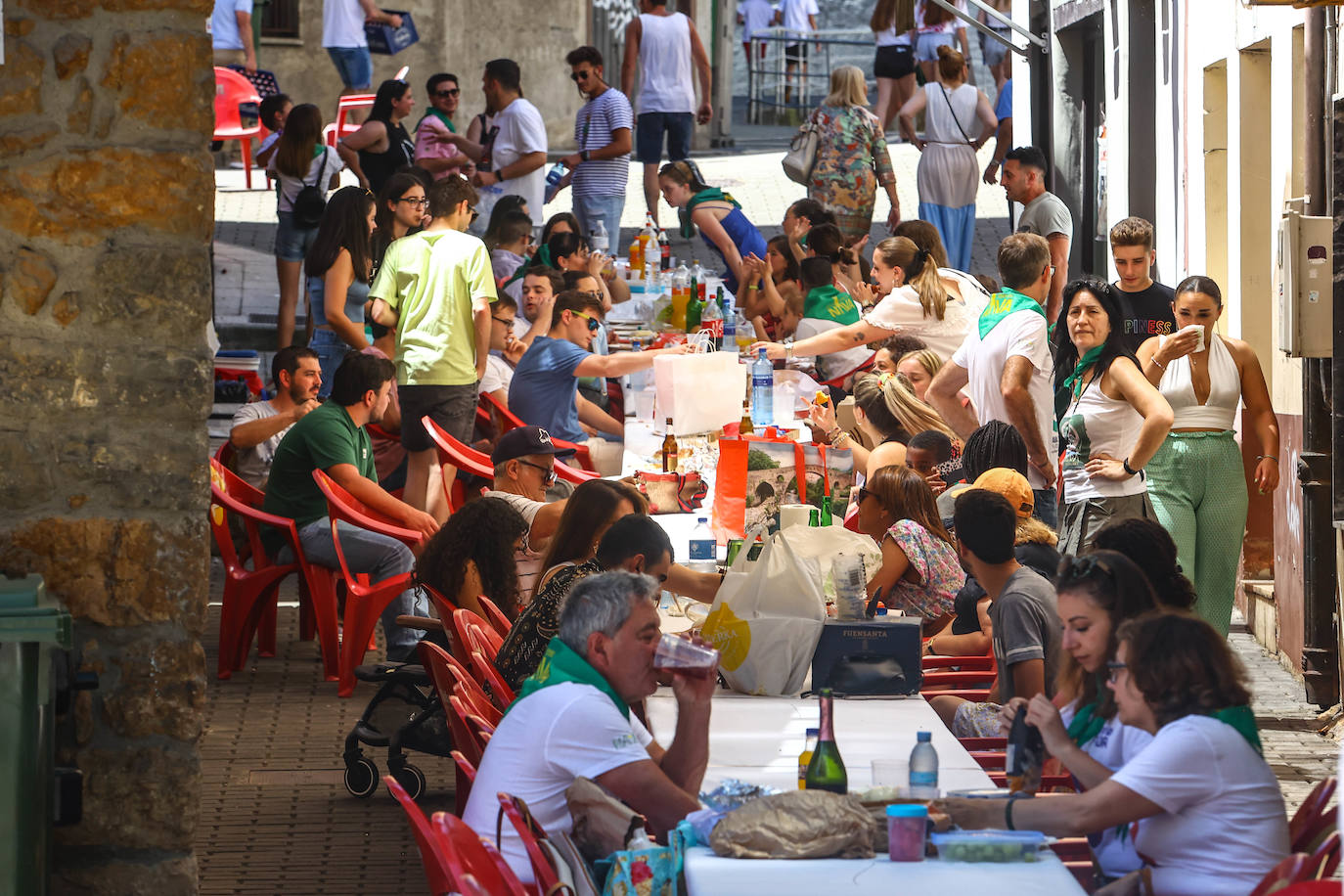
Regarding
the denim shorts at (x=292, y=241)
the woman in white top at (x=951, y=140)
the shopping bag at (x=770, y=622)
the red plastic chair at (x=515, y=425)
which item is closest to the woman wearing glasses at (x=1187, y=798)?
the shopping bag at (x=770, y=622)

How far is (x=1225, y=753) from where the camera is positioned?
3.88 metres

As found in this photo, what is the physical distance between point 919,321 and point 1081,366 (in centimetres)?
225

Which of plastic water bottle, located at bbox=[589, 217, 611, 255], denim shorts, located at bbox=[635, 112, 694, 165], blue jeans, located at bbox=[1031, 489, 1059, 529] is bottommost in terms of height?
blue jeans, located at bbox=[1031, 489, 1059, 529]

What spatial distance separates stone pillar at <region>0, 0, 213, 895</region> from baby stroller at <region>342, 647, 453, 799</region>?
2189 mm

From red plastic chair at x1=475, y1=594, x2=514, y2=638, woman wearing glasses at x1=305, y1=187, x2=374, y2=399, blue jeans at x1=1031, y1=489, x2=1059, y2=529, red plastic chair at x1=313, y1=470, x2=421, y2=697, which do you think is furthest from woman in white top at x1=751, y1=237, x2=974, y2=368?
red plastic chair at x1=475, y1=594, x2=514, y2=638

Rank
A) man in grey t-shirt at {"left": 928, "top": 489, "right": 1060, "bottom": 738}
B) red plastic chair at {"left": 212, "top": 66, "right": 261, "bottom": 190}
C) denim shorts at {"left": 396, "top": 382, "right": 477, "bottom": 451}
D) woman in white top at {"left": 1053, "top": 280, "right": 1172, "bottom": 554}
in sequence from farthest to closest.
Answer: red plastic chair at {"left": 212, "top": 66, "right": 261, "bottom": 190}, denim shorts at {"left": 396, "top": 382, "right": 477, "bottom": 451}, woman in white top at {"left": 1053, "top": 280, "right": 1172, "bottom": 554}, man in grey t-shirt at {"left": 928, "top": 489, "right": 1060, "bottom": 738}

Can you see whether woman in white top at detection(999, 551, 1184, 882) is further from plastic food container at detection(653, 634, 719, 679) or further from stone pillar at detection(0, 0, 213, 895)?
stone pillar at detection(0, 0, 213, 895)

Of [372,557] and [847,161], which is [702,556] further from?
[847,161]

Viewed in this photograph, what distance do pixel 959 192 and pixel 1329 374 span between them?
25.7 ft

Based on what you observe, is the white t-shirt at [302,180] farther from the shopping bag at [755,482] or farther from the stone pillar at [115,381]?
the stone pillar at [115,381]

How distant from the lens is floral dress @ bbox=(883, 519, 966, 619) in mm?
6512

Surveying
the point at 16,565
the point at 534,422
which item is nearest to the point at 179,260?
the point at 16,565

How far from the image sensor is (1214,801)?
390 centimetres

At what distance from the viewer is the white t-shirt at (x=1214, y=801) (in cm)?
388
